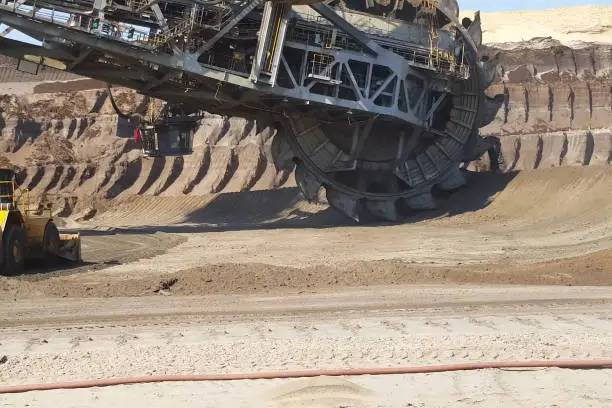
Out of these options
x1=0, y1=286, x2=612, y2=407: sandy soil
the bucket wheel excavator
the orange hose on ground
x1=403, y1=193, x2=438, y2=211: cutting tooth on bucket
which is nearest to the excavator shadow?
x1=403, y1=193, x2=438, y2=211: cutting tooth on bucket

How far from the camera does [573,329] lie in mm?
11031

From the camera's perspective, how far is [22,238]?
1959 cm

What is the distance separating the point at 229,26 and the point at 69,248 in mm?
10777

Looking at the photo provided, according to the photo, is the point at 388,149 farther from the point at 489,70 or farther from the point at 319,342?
the point at 319,342

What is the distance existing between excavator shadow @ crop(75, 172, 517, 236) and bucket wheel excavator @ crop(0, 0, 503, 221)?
0.73 m

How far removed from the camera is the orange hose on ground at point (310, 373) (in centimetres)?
832

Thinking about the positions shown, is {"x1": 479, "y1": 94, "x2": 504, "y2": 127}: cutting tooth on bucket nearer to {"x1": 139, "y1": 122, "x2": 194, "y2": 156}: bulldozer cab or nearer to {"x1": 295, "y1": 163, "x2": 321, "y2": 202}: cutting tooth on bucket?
{"x1": 295, "y1": 163, "x2": 321, "y2": 202}: cutting tooth on bucket

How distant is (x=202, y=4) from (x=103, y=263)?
1050cm

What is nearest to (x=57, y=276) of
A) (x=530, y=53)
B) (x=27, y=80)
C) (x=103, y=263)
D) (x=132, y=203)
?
(x=103, y=263)

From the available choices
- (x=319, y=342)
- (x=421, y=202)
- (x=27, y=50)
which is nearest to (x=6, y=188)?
(x=27, y=50)

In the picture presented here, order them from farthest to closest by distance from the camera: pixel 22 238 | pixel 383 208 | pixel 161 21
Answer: pixel 383 208 < pixel 161 21 < pixel 22 238

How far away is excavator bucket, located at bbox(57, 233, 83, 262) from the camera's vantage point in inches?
861

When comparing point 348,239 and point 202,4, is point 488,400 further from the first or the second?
point 202,4

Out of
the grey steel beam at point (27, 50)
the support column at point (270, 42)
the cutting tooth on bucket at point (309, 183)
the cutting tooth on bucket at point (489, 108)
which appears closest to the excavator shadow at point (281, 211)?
the cutting tooth on bucket at point (309, 183)
